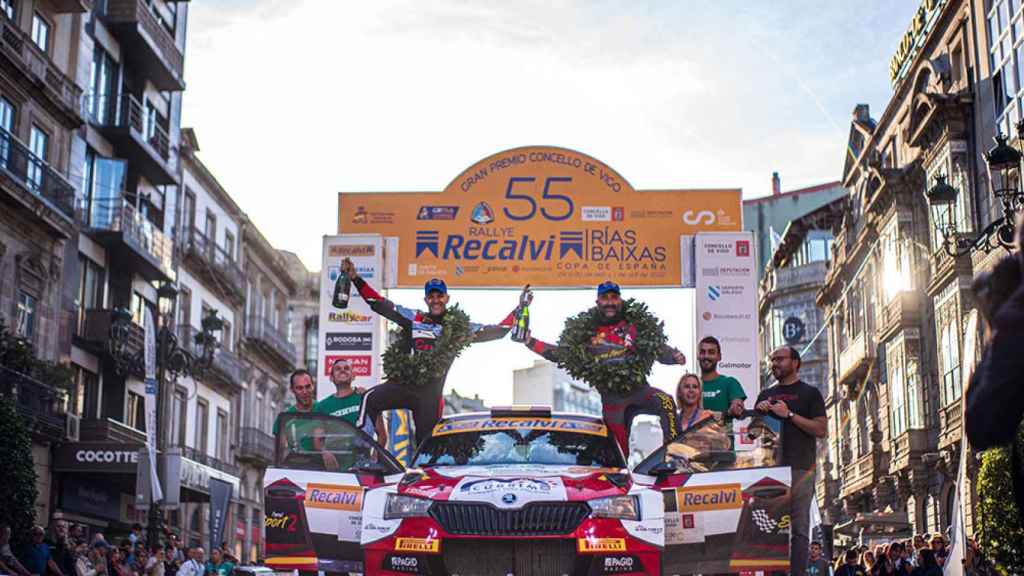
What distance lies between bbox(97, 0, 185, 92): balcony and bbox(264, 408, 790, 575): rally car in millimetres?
25569

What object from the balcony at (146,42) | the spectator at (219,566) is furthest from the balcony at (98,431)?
the balcony at (146,42)

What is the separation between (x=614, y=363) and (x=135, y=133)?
24476 mm

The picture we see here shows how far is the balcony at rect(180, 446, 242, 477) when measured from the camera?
42.5m

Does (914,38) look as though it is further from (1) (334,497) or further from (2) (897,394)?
(1) (334,497)

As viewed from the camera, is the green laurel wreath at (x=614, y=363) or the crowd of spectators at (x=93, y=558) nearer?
the green laurel wreath at (x=614, y=363)

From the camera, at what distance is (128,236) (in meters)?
33.5

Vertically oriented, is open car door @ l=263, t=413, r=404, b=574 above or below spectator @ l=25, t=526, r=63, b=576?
above

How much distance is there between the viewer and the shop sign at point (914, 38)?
35688mm

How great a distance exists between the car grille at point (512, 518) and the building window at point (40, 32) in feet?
74.4

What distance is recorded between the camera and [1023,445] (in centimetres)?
405

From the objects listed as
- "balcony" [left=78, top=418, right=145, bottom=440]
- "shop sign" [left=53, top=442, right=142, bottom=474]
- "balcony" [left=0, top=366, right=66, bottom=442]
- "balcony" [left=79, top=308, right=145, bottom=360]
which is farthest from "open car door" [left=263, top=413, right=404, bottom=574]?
"balcony" [left=79, top=308, right=145, bottom=360]

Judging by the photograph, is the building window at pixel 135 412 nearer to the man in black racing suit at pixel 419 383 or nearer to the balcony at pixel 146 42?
the balcony at pixel 146 42

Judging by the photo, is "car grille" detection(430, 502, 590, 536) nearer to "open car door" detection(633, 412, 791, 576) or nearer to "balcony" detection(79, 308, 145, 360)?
"open car door" detection(633, 412, 791, 576)

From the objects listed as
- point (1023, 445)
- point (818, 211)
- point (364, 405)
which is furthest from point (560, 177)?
point (818, 211)
